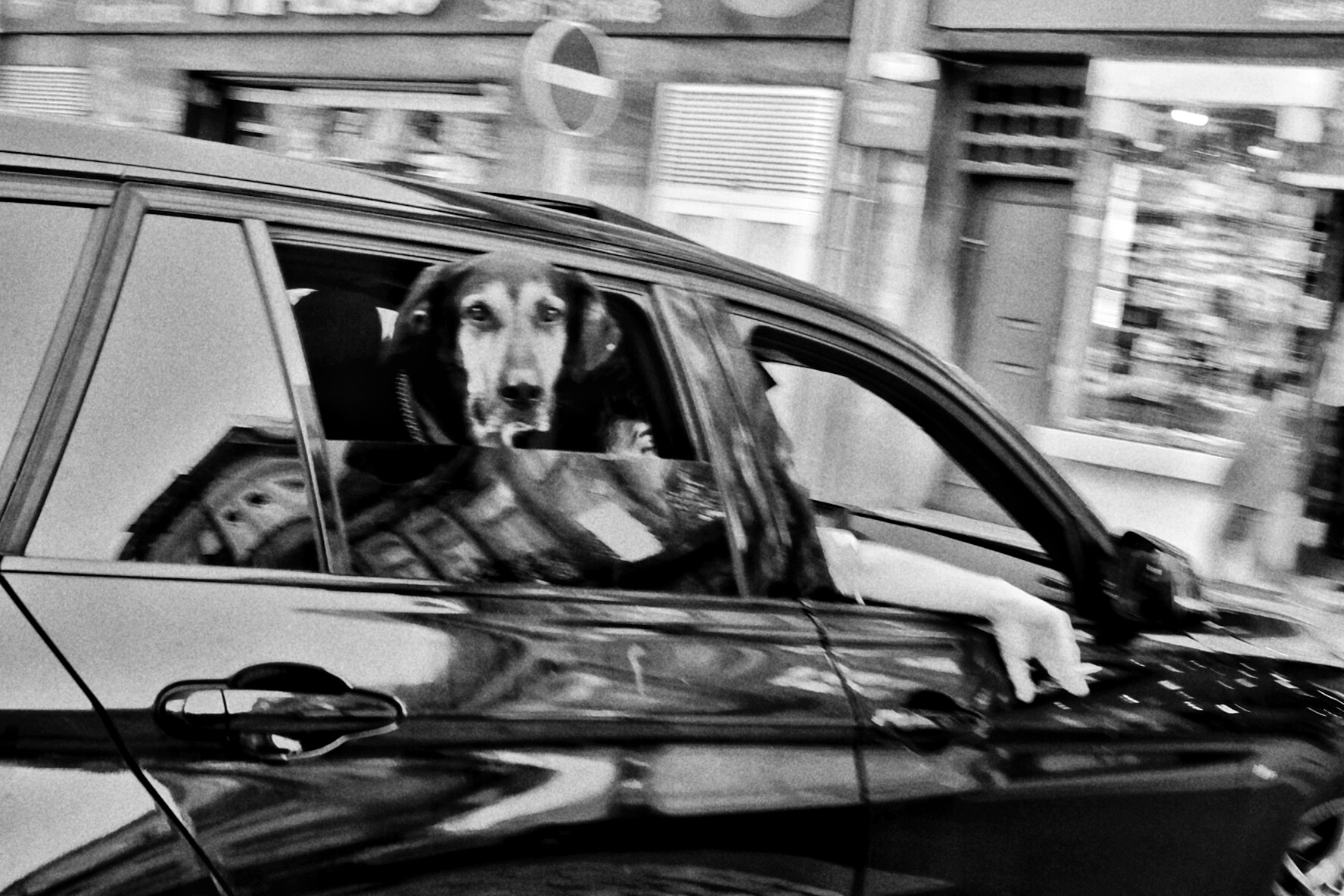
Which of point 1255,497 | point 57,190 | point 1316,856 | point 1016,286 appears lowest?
point 1316,856

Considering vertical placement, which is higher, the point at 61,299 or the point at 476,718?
the point at 61,299

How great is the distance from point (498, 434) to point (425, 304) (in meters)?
0.20

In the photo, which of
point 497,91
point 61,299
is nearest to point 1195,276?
point 497,91

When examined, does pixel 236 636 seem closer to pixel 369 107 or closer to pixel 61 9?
pixel 369 107

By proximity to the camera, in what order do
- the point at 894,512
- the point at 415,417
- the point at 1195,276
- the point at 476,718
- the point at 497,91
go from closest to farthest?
the point at 476,718
the point at 415,417
the point at 894,512
the point at 1195,276
the point at 497,91

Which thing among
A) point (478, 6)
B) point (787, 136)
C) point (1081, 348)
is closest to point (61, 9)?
point (478, 6)

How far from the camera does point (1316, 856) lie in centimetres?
293

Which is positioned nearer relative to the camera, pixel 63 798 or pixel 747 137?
pixel 63 798

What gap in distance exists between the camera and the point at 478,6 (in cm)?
1158

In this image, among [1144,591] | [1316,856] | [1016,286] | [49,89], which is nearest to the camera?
[1144,591]

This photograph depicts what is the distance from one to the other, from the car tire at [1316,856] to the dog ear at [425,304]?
1807 millimetres

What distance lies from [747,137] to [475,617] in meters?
8.74

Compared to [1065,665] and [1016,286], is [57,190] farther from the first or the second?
[1016,286]

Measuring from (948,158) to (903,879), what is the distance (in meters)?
8.22
